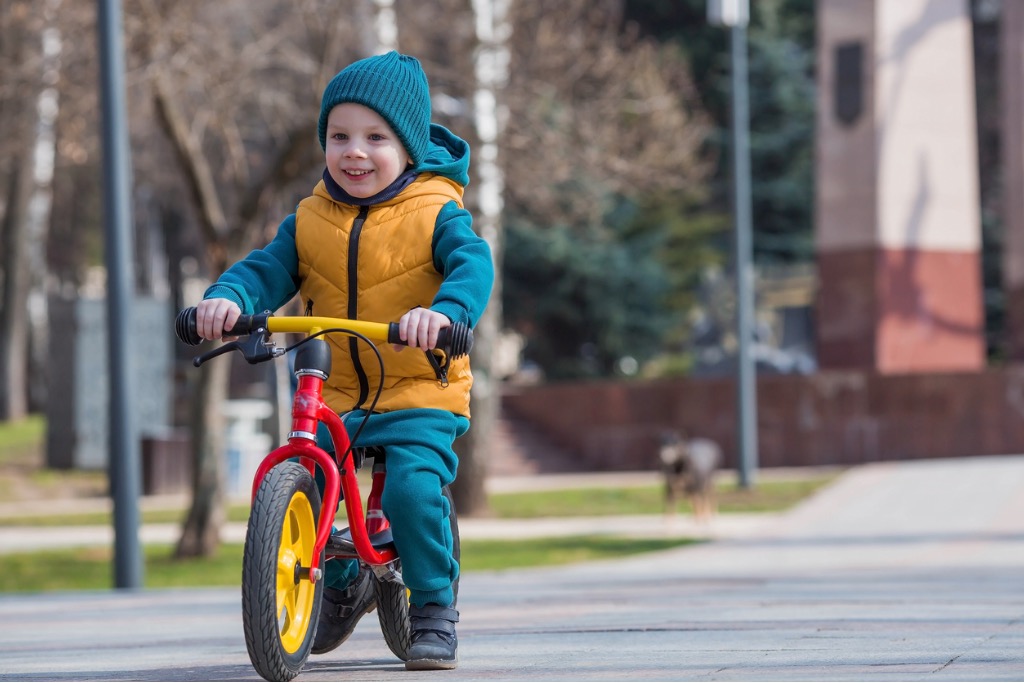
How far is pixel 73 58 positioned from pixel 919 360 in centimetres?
1155

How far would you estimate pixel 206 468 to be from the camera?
584 inches

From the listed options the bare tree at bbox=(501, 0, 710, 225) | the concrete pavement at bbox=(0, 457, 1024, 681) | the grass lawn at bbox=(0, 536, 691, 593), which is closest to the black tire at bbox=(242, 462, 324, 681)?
the concrete pavement at bbox=(0, 457, 1024, 681)

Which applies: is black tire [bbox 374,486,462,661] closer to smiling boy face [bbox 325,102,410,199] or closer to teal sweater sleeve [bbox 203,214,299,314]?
teal sweater sleeve [bbox 203,214,299,314]

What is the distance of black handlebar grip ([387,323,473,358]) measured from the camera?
165 inches

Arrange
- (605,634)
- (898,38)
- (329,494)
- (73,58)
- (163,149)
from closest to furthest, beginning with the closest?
(329,494)
(605,634)
(73,58)
(898,38)
(163,149)

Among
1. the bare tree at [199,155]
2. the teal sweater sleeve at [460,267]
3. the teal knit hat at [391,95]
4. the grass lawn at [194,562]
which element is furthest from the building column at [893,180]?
the teal sweater sleeve at [460,267]

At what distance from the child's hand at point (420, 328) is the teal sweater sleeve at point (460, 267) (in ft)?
0.40

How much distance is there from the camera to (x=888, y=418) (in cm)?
2225

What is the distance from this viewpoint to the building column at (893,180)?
21.7m

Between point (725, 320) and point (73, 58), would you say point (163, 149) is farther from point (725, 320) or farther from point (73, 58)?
point (73, 58)

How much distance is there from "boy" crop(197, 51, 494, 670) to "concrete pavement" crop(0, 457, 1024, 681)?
0.97 feet

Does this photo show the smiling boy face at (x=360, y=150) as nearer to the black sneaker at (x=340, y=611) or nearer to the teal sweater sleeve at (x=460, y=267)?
the teal sweater sleeve at (x=460, y=267)

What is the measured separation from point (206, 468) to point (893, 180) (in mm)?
10565

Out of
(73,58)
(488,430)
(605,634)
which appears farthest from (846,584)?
(73,58)
